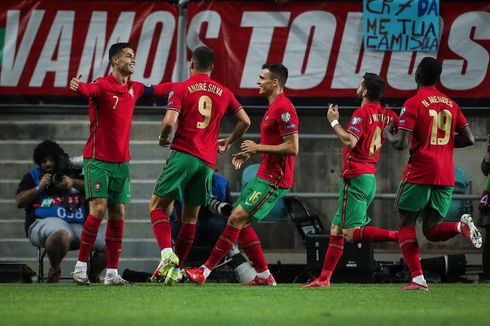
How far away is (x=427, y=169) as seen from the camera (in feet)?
32.3

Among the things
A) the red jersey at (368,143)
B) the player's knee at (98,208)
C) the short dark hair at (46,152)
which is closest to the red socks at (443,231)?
the red jersey at (368,143)

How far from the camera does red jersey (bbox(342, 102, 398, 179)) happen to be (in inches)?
423

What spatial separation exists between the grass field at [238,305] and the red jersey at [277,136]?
3.41 feet

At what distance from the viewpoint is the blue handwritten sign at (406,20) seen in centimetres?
1380

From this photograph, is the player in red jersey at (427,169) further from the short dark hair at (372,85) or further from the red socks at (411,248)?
the short dark hair at (372,85)

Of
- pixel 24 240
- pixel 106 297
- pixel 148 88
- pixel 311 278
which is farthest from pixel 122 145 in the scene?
pixel 24 240

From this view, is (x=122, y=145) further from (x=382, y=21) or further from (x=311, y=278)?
(x=382, y=21)

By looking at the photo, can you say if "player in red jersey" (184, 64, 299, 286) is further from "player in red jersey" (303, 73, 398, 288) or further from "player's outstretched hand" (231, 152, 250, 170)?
"player in red jersey" (303, 73, 398, 288)

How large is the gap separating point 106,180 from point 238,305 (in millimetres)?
2708

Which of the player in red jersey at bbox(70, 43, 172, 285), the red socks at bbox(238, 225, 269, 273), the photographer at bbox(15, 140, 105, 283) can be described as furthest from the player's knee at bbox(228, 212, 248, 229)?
the photographer at bbox(15, 140, 105, 283)

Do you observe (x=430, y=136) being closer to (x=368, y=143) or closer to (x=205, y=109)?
(x=368, y=143)

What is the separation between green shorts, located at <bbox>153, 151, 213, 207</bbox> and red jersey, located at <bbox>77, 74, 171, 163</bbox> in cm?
44

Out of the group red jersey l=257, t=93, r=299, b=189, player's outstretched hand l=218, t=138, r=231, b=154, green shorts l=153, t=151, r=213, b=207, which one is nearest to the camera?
green shorts l=153, t=151, r=213, b=207

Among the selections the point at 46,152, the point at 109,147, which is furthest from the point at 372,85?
the point at 46,152
